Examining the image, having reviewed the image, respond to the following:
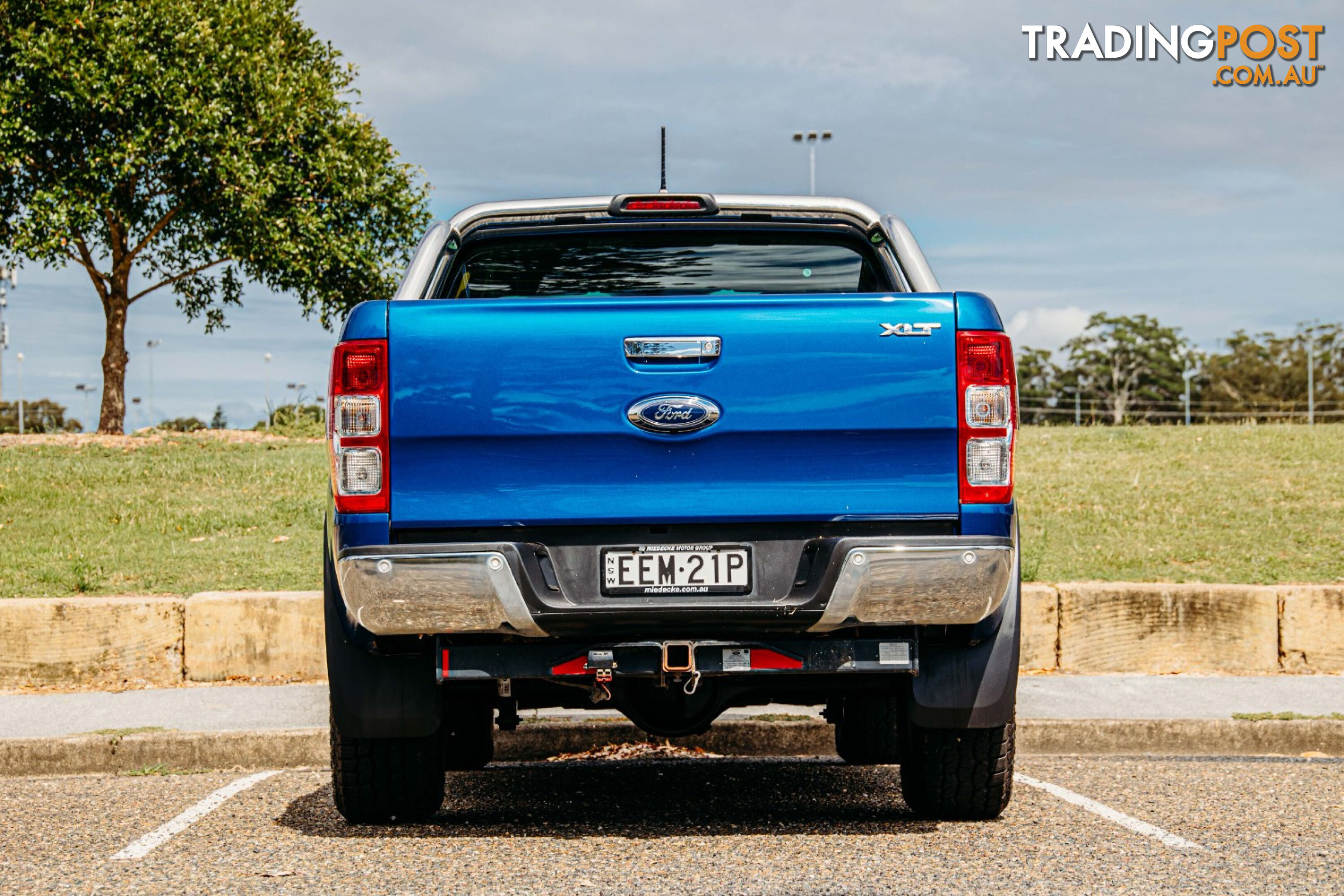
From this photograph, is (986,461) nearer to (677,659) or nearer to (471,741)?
(677,659)

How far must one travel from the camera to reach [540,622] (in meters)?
4.20

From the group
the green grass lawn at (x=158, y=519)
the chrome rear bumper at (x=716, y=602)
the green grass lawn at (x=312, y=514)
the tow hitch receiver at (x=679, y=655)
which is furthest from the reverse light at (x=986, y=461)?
the green grass lawn at (x=158, y=519)

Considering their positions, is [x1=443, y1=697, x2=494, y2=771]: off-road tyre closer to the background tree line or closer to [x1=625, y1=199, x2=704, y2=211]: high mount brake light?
[x1=625, y1=199, x2=704, y2=211]: high mount brake light

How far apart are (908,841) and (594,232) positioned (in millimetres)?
2384

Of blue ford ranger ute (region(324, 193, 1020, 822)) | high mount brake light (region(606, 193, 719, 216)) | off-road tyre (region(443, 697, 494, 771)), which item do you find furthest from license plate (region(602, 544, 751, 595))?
off-road tyre (region(443, 697, 494, 771))

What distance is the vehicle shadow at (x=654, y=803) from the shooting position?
5.10 meters

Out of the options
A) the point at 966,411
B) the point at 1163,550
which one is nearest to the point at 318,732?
the point at 966,411

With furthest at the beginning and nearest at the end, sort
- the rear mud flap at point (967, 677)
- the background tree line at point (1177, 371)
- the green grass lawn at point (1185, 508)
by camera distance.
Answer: the background tree line at point (1177, 371)
the green grass lawn at point (1185, 508)
the rear mud flap at point (967, 677)

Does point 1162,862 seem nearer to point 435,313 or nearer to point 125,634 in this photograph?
point 435,313

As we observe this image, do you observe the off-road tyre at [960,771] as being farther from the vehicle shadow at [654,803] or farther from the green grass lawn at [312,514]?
the green grass lawn at [312,514]

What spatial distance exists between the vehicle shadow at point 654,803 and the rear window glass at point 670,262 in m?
1.92

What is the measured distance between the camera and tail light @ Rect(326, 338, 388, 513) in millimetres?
4199

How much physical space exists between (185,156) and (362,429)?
18833mm

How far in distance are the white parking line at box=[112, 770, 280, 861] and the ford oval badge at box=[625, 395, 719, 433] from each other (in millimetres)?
2238
